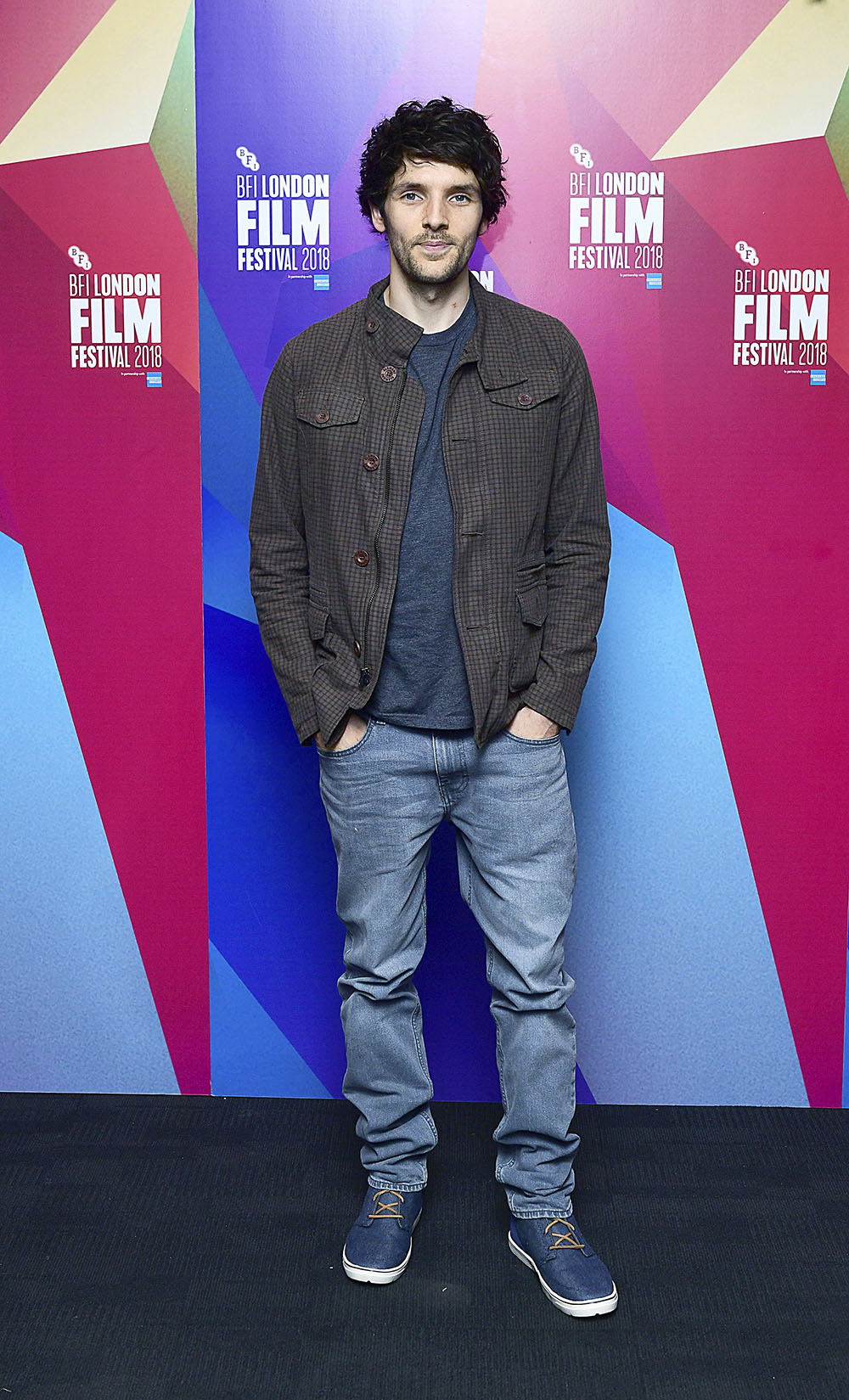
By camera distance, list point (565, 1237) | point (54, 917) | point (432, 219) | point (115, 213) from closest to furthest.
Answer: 1. point (432, 219)
2. point (565, 1237)
3. point (115, 213)
4. point (54, 917)

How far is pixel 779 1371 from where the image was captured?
1838 millimetres

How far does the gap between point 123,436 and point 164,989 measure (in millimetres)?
1123

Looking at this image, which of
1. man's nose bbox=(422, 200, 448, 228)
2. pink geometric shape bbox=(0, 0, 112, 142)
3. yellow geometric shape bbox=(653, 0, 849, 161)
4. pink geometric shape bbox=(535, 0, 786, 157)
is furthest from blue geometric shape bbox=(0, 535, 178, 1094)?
yellow geometric shape bbox=(653, 0, 849, 161)

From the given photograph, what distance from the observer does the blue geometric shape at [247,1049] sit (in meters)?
2.62

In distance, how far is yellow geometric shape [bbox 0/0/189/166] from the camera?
236 centimetres

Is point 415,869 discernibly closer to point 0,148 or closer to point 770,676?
point 770,676

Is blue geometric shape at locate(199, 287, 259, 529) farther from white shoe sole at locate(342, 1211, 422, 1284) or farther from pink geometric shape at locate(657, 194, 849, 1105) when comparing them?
white shoe sole at locate(342, 1211, 422, 1284)

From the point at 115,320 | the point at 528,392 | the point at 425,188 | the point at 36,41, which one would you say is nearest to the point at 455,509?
the point at 528,392

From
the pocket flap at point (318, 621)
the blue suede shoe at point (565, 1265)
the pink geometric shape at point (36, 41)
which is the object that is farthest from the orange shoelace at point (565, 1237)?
the pink geometric shape at point (36, 41)

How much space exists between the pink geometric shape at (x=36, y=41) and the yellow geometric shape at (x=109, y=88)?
0.05 feet

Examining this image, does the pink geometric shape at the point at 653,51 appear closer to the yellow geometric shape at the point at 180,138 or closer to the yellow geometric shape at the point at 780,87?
the yellow geometric shape at the point at 780,87

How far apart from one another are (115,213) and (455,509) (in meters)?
1.01

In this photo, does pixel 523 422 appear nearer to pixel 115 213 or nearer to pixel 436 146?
pixel 436 146

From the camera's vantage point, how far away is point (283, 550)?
2.08 meters
